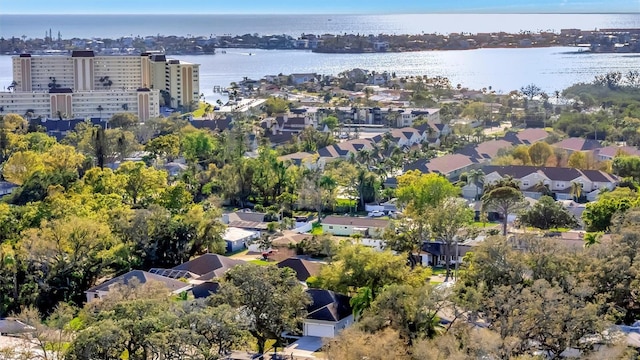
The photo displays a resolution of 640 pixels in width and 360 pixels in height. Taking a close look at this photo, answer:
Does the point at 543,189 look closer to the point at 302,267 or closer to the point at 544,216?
the point at 544,216

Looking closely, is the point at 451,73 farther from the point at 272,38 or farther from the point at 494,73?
the point at 272,38

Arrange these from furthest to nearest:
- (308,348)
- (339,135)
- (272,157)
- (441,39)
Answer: (441,39)
(339,135)
(272,157)
(308,348)

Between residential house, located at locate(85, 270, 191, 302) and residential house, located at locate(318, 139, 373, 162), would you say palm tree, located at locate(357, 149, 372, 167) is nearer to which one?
residential house, located at locate(318, 139, 373, 162)

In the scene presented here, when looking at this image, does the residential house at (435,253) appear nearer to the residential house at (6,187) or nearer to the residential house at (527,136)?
the residential house at (6,187)

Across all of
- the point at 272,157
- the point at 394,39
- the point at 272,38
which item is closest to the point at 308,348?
the point at 272,157

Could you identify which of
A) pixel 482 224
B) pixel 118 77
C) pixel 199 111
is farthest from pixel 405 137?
pixel 118 77

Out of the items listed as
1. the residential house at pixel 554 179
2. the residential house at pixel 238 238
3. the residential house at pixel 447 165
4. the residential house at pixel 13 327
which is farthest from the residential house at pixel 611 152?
the residential house at pixel 13 327

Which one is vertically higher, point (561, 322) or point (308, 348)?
point (561, 322)
